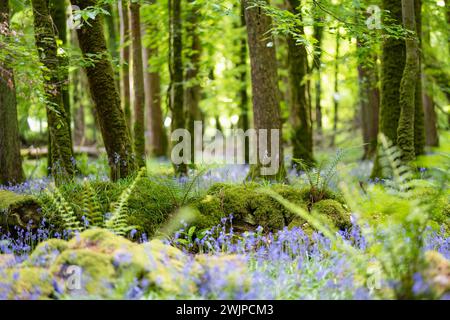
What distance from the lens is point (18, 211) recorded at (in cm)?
615

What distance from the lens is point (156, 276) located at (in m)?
3.71

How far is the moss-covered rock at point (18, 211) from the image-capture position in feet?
19.8

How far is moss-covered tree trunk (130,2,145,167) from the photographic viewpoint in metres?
10.7

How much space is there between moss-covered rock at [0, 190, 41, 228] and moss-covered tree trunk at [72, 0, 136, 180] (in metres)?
1.88

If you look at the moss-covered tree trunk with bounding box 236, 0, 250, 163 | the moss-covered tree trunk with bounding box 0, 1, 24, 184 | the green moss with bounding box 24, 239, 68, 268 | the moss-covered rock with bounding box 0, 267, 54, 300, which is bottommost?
the moss-covered rock with bounding box 0, 267, 54, 300

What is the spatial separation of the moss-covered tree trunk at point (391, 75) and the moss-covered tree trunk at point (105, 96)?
5.10 metres

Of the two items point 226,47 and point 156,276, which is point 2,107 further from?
point 226,47

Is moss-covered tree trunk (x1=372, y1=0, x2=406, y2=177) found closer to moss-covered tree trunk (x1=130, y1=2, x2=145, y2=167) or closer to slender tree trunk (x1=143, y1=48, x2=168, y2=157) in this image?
moss-covered tree trunk (x1=130, y1=2, x2=145, y2=167)

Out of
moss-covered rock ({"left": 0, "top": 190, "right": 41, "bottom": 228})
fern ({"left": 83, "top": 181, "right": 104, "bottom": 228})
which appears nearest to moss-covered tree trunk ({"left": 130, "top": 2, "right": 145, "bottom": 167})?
moss-covered rock ({"left": 0, "top": 190, "right": 41, "bottom": 228})

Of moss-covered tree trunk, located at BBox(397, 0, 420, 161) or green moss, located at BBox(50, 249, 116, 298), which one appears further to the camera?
moss-covered tree trunk, located at BBox(397, 0, 420, 161)

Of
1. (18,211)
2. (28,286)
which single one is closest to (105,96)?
(18,211)

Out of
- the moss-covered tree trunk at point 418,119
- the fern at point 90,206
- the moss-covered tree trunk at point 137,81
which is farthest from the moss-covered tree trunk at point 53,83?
the moss-covered tree trunk at point 418,119

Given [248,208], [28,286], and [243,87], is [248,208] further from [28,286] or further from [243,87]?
[243,87]
